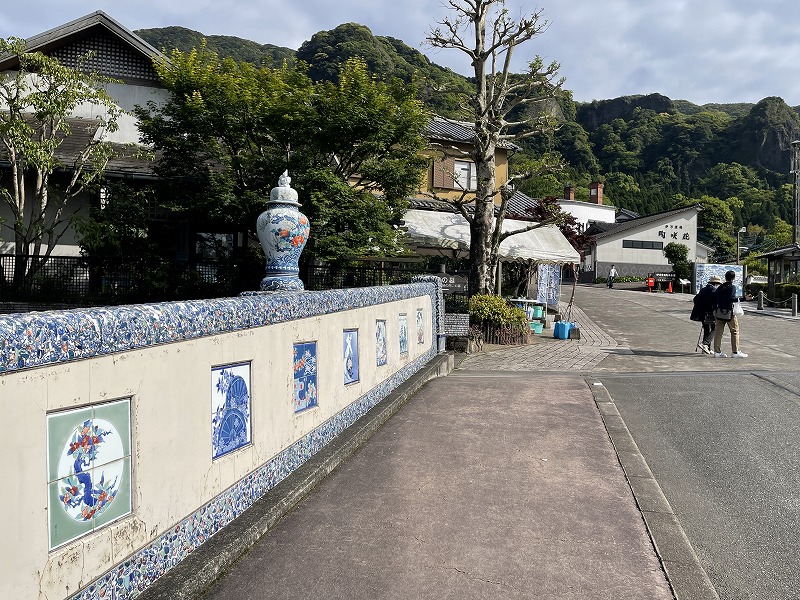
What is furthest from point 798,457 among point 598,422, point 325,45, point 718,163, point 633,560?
point 718,163

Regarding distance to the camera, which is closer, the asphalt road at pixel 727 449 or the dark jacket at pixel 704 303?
the asphalt road at pixel 727 449

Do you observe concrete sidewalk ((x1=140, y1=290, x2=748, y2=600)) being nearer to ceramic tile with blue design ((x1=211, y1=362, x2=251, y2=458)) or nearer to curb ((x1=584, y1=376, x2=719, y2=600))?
curb ((x1=584, y1=376, x2=719, y2=600))

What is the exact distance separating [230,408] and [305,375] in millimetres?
1358

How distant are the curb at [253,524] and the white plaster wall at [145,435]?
0.24 m

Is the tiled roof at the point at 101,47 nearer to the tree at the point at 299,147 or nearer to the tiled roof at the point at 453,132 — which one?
the tree at the point at 299,147

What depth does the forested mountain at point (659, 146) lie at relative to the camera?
3238 inches

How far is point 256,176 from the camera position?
16094 millimetres

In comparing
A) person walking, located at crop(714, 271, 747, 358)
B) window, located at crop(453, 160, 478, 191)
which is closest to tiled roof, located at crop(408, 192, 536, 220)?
window, located at crop(453, 160, 478, 191)

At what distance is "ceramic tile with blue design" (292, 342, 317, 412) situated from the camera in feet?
16.8

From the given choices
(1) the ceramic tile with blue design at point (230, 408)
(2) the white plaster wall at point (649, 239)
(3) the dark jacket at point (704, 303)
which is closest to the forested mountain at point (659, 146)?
(2) the white plaster wall at point (649, 239)

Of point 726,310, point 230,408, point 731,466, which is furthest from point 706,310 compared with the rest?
point 230,408

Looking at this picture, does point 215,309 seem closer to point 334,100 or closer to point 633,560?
point 633,560

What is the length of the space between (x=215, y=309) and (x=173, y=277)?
12.8m

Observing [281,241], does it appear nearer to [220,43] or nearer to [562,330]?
[562,330]
